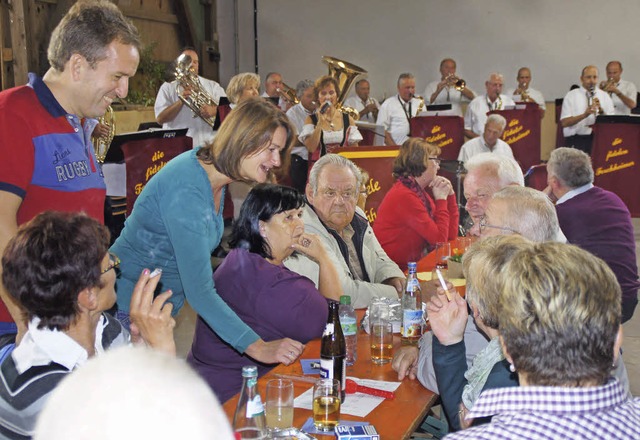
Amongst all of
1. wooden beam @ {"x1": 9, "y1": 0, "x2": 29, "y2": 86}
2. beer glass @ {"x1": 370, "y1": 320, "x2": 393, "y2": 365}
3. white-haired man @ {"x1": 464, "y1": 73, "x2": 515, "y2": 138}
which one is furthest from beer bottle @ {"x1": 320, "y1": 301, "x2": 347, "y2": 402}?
white-haired man @ {"x1": 464, "y1": 73, "x2": 515, "y2": 138}

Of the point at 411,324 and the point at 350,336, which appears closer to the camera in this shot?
the point at 350,336

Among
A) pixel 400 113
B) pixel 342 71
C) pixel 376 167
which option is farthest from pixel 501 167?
pixel 400 113

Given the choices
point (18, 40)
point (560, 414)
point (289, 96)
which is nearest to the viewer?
point (560, 414)

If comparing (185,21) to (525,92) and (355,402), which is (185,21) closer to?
(525,92)

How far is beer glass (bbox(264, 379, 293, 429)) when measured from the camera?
208cm

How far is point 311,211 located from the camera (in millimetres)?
3775

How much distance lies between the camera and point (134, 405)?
31.4 inches

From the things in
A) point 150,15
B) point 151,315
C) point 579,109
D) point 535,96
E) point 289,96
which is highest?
point 150,15

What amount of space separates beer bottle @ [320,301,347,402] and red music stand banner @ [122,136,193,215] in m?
3.92

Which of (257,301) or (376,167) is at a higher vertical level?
(376,167)

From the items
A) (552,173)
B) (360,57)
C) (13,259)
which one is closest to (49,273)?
(13,259)

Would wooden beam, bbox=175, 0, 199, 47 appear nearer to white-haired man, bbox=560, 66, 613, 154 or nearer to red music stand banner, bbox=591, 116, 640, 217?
white-haired man, bbox=560, 66, 613, 154

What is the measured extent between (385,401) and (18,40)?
6535 millimetres

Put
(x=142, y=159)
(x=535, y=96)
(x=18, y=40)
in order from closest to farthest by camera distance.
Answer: (x=142, y=159) → (x=18, y=40) → (x=535, y=96)
